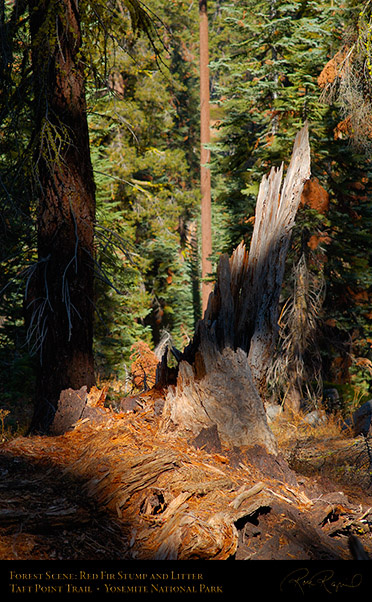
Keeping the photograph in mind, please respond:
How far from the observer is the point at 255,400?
3.55m

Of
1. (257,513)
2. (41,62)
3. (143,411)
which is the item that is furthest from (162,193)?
(257,513)

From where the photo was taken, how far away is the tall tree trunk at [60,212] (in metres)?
4.45

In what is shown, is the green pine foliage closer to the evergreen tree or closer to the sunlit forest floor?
the evergreen tree

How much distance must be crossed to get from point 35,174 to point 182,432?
276 cm

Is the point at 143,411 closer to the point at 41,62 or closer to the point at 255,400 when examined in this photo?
Answer: the point at 255,400

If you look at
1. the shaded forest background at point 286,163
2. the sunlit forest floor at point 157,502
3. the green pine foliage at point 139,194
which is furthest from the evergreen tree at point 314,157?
the sunlit forest floor at point 157,502
